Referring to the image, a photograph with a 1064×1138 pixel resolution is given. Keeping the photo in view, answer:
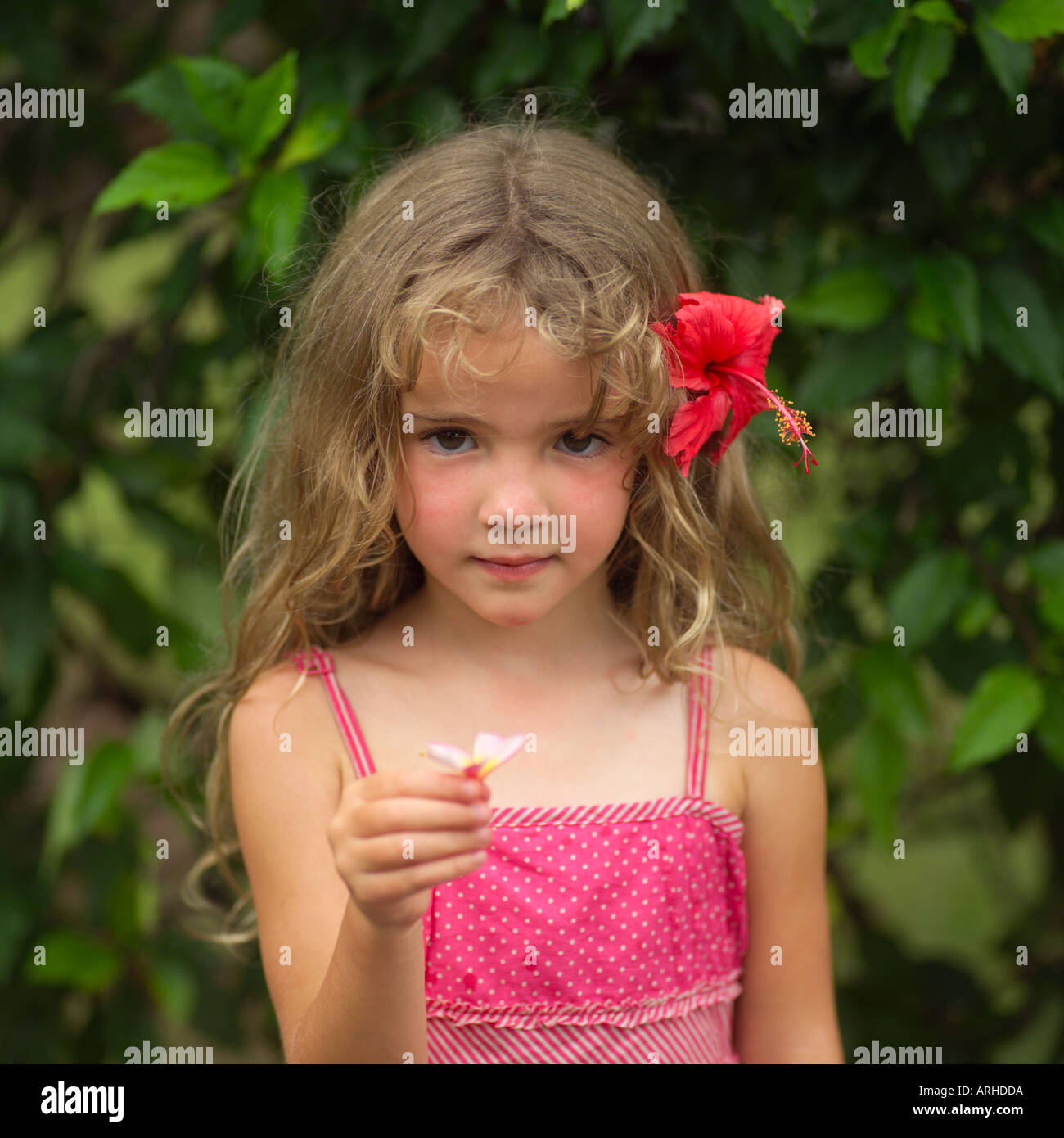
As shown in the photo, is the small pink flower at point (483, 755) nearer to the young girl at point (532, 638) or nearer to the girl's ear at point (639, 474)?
the young girl at point (532, 638)

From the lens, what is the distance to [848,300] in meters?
1.82

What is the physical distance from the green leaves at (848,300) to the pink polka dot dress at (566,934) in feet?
2.30

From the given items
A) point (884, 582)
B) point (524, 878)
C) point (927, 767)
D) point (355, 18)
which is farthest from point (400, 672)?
point (927, 767)

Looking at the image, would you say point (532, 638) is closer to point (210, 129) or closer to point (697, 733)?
point (697, 733)

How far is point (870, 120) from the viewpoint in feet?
6.27

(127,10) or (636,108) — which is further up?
(127,10)

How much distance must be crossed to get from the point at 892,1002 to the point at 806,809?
3.77 ft

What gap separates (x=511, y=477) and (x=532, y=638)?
331 millimetres

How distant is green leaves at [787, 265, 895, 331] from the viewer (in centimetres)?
180

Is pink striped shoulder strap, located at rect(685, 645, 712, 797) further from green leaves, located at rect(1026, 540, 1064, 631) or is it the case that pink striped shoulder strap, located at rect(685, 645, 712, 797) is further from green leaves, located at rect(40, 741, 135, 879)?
green leaves, located at rect(40, 741, 135, 879)

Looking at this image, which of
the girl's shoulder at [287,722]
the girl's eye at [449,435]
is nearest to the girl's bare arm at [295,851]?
the girl's shoulder at [287,722]

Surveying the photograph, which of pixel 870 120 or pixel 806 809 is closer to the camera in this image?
pixel 806 809

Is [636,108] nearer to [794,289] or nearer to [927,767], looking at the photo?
[794,289]

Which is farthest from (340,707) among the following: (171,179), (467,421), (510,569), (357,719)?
(171,179)
